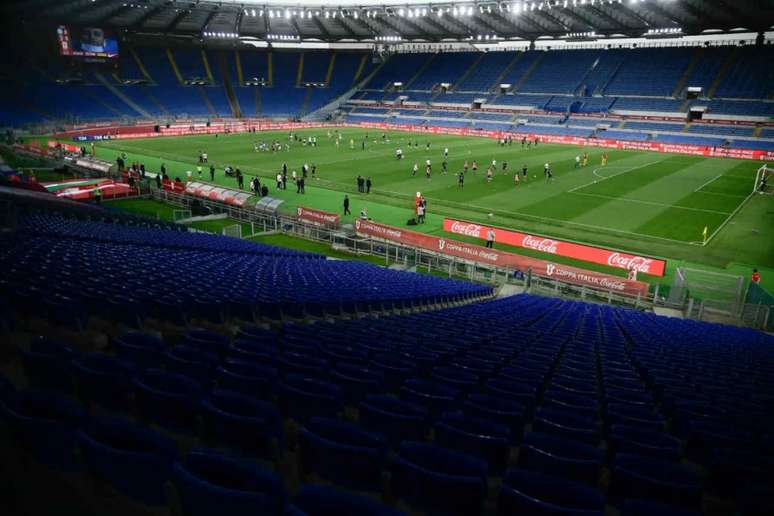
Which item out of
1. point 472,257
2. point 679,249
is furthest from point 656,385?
point 679,249

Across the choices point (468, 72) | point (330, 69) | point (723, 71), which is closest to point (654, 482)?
point (723, 71)

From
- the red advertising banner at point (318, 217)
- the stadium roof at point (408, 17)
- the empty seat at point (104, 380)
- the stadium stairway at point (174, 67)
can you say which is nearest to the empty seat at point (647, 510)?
the empty seat at point (104, 380)

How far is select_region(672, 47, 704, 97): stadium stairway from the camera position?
7688 cm

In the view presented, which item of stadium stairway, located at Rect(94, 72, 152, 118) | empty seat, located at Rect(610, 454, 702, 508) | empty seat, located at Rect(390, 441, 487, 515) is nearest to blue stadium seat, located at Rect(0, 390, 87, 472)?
empty seat, located at Rect(390, 441, 487, 515)

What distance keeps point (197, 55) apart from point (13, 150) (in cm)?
5850

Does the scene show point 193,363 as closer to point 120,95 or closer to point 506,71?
point 120,95

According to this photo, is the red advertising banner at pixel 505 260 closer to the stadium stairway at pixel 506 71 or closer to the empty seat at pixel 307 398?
the empty seat at pixel 307 398

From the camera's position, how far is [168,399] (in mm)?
4266

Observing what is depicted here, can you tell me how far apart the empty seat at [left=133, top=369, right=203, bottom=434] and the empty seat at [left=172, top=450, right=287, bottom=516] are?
3.82 ft

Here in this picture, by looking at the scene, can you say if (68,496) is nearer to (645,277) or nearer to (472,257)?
(472,257)

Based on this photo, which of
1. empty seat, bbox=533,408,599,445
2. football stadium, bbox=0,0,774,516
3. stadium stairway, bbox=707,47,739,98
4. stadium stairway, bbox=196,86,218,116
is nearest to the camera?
football stadium, bbox=0,0,774,516

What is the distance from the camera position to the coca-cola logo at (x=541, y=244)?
1008 inches

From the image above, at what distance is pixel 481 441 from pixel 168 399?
261cm

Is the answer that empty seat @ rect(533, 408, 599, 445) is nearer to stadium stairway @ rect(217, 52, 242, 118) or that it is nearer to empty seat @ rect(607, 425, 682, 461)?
empty seat @ rect(607, 425, 682, 461)
